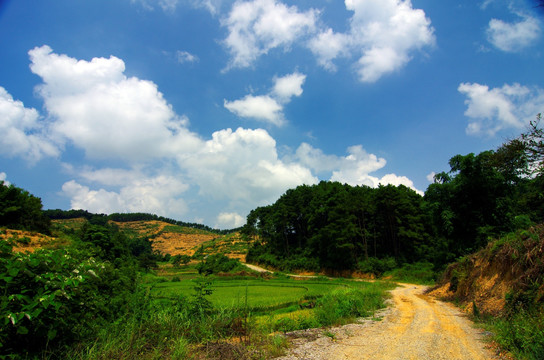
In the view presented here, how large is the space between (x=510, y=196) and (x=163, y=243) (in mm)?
126538

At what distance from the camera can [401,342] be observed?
740 centimetres

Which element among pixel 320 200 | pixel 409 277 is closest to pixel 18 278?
pixel 409 277

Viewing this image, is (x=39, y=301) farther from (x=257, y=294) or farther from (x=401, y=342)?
(x=257, y=294)

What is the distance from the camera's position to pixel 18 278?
3750 mm

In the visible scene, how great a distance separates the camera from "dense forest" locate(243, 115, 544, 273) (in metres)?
18.4

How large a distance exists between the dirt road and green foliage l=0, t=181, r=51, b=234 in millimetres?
26269

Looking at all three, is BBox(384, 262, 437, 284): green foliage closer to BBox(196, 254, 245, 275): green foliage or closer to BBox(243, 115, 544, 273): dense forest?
BBox(243, 115, 544, 273): dense forest

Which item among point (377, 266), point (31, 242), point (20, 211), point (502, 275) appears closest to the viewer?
point (502, 275)

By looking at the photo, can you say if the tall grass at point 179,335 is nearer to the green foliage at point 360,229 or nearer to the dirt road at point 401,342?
the dirt road at point 401,342

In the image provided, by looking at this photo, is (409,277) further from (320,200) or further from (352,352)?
(352,352)

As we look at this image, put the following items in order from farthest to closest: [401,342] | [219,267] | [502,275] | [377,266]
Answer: [219,267] < [377,266] < [502,275] < [401,342]

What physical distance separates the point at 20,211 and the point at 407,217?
47187 millimetres

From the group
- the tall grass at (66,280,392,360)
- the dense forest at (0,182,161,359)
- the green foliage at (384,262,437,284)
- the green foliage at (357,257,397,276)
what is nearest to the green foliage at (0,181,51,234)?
the tall grass at (66,280,392,360)

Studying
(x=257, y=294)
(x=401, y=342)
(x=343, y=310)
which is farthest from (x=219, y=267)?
(x=401, y=342)
